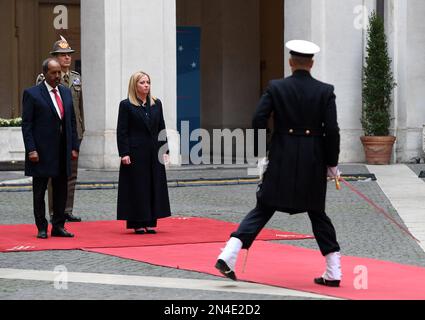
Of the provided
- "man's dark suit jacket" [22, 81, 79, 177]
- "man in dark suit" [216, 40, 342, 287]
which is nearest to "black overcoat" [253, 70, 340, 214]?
"man in dark suit" [216, 40, 342, 287]

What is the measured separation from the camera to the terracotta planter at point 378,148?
921 inches

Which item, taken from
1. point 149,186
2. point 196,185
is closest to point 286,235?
point 149,186

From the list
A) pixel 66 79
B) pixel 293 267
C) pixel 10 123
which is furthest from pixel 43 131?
pixel 10 123

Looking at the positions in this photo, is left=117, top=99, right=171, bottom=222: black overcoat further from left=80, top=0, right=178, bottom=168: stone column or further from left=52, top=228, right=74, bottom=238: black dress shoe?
left=80, top=0, right=178, bottom=168: stone column

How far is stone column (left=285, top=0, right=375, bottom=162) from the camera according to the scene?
77.2 feet

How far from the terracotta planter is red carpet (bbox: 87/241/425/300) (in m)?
12.4

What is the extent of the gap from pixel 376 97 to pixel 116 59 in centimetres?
527

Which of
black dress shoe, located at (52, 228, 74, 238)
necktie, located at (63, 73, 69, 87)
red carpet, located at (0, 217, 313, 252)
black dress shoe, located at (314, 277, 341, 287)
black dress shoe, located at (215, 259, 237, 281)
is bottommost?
red carpet, located at (0, 217, 313, 252)

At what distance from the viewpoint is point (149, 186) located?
1238 centimetres

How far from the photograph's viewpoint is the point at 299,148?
27.5ft

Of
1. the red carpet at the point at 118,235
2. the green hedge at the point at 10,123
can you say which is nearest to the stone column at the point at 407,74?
the green hedge at the point at 10,123

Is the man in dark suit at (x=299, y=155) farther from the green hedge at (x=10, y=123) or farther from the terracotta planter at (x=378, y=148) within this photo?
the terracotta planter at (x=378, y=148)

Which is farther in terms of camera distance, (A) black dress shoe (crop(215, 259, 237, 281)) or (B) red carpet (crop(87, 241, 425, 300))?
(A) black dress shoe (crop(215, 259, 237, 281))

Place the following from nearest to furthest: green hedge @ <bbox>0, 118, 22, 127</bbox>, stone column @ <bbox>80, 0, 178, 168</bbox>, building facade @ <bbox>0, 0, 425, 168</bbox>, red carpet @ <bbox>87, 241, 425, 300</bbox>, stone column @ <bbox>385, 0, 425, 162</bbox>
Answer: red carpet @ <bbox>87, 241, 425, 300</bbox> → stone column @ <bbox>80, 0, 178, 168</bbox> → building facade @ <bbox>0, 0, 425, 168</bbox> → green hedge @ <bbox>0, 118, 22, 127</bbox> → stone column @ <bbox>385, 0, 425, 162</bbox>
